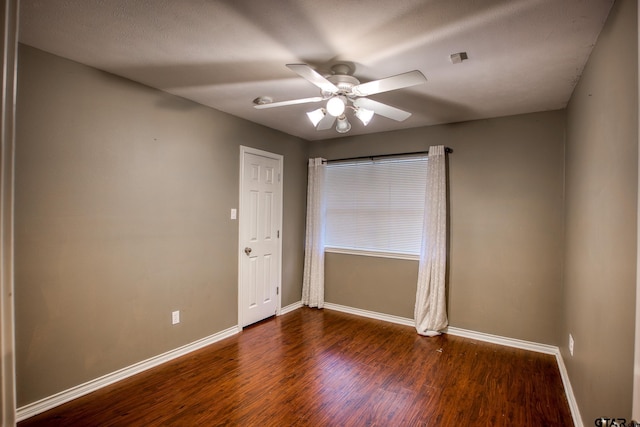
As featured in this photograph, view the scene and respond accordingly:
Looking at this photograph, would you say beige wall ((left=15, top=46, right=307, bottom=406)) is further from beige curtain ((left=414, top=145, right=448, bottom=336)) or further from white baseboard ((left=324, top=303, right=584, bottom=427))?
beige curtain ((left=414, top=145, right=448, bottom=336))

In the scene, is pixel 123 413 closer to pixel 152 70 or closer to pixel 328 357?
pixel 328 357

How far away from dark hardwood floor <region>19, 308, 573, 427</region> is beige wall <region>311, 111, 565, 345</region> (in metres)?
0.39

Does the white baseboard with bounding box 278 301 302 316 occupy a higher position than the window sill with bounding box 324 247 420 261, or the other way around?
the window sill with bounding box 324 247 420 261

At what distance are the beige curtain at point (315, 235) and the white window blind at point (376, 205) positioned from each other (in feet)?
0.44

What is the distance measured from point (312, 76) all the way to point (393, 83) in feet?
1.59

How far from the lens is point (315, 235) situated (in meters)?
4.49

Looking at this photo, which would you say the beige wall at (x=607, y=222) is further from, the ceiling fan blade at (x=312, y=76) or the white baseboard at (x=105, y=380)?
the white baseboard at (x=105, y=380)

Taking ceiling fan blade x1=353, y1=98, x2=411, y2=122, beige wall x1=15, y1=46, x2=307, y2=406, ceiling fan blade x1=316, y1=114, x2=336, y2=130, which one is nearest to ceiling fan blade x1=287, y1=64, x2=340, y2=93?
ceiling fan blade x1=353, y1=98, x2=411, y2=122

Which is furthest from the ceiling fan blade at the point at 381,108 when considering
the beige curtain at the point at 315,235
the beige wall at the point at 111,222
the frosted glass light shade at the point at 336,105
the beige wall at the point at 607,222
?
the beige curtain at the point at 315,235

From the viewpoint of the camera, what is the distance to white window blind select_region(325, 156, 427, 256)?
12.9ft

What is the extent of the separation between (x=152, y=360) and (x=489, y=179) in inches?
145

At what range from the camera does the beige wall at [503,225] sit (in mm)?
3191

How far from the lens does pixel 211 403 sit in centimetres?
232

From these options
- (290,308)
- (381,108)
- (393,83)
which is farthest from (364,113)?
(290,308)
